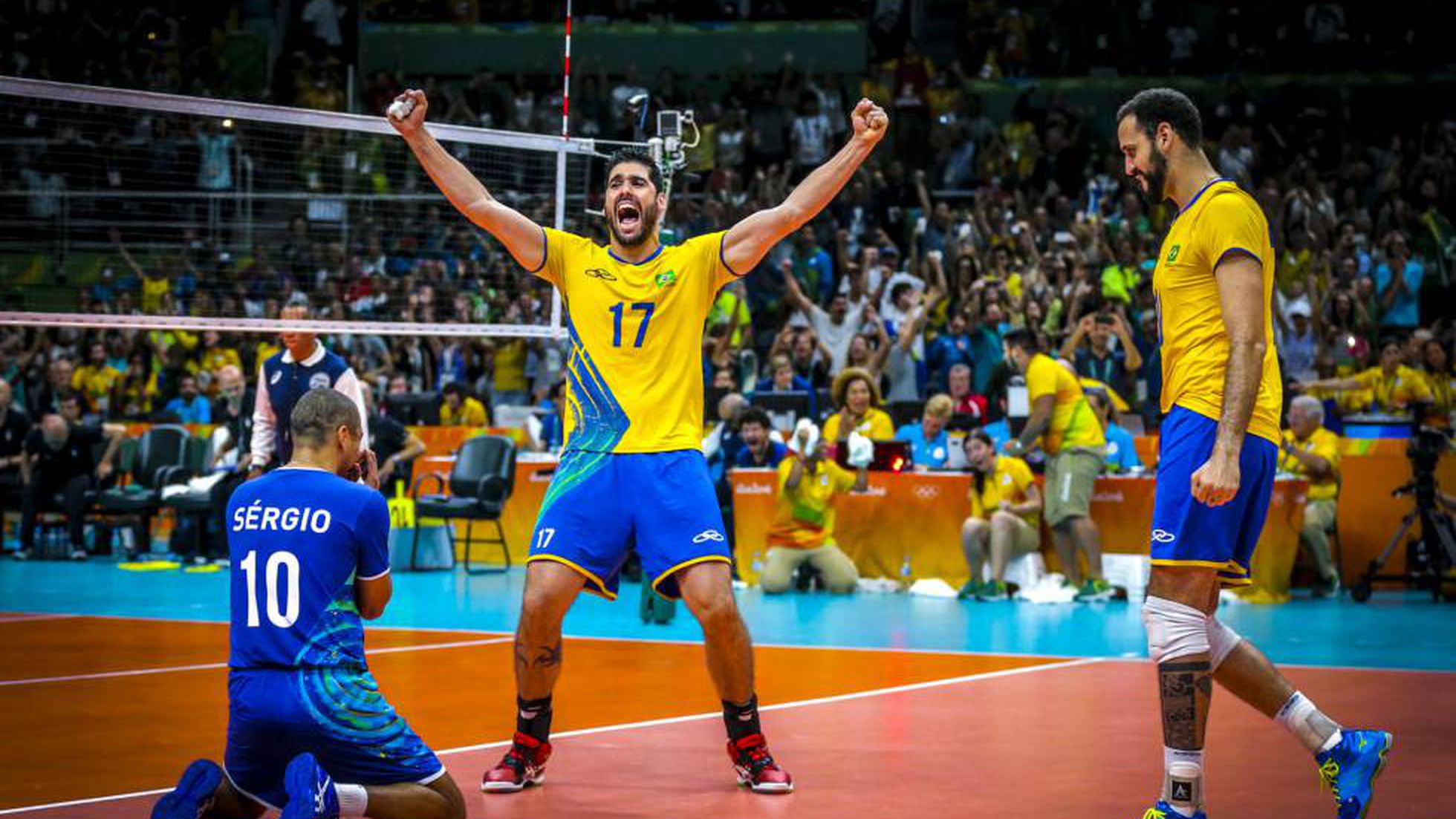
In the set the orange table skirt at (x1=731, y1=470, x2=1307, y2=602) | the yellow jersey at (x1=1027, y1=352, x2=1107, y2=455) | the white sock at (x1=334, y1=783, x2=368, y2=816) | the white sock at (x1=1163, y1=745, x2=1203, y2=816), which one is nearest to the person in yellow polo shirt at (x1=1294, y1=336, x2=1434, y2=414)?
the orange table skirt at (x1=731, y1=470, x2=1307, y2=602)

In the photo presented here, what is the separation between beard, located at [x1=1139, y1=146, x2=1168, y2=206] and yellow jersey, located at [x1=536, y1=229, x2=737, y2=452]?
1.78 m

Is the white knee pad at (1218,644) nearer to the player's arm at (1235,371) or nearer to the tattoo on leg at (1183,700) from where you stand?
the tattoo on leg at (1183,700)

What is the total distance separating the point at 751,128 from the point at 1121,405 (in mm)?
10146

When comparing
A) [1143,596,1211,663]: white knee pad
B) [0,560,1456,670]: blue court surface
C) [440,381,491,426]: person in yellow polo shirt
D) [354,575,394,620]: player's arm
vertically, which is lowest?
[0,560,1456,670]: blue court surface

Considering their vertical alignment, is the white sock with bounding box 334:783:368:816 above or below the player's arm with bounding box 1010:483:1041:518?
above

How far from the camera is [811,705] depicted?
9.08m

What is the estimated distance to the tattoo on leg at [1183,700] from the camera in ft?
18.5

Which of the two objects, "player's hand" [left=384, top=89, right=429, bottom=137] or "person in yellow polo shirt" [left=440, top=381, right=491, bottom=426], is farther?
"person in yellow polo shirt" [left=440, top=381, right=491, bottom=426]

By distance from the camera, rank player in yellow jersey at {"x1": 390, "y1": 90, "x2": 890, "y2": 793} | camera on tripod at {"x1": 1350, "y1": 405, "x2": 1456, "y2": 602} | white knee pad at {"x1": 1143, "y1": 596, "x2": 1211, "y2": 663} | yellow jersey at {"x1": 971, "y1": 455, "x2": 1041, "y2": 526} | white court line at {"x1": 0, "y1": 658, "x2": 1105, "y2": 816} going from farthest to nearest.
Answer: yellow jersey at {"x1": 971, "y1": 455, "x2": 1041, "y2": 526} < camera on tripod at {"x1": 1350, "y1": 405, "x2": 1456, "y2": 602} < player in yellow jersey at {"x1": 390, "y1": 90, "x2": 890, "y2": 793} < white court line at {"x1": 0, "y1": 658, "x2": 1105, "y2": 816} < white knee pad at {"x1": 1143, "y1": 596, "x2": 1211, "y2": 663}

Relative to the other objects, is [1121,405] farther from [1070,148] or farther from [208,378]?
[208,378]

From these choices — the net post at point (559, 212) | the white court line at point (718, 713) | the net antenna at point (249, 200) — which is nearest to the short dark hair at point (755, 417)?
the net antenna at point (249, 200)

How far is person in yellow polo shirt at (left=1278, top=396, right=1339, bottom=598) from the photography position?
1561 cm

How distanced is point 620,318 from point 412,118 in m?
1.09

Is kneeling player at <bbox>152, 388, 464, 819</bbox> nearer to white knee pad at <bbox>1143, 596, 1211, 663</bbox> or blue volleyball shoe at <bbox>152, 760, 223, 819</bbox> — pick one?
blue volleyball shoe at <bbox>152, 760, 223, 819</bbox>
